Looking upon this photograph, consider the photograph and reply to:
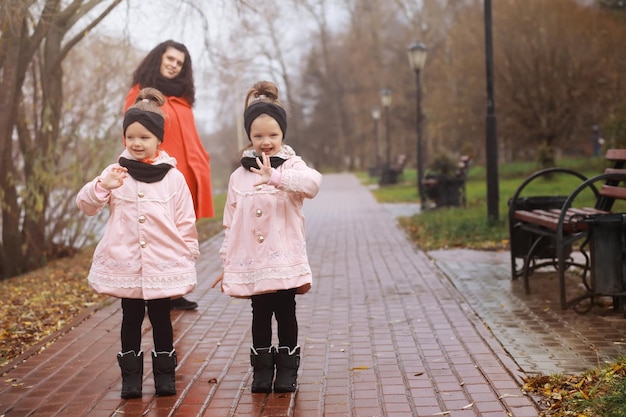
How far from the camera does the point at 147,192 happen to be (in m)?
4.53

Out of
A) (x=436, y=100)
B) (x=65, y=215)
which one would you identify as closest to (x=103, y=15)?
(x=65, y=215)

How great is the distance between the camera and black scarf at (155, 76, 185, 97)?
20.4 feet

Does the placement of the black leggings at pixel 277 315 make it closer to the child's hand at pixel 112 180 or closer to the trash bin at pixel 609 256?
the child's hand at pixel 112 180

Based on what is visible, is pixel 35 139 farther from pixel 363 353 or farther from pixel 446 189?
pixel 446 189

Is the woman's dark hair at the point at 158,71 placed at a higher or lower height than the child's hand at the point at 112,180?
higher

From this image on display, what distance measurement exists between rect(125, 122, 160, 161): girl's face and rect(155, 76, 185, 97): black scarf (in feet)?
5.62

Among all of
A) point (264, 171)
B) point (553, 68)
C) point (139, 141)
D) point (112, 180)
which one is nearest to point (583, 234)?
point (264, 171)

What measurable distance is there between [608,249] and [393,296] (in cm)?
202

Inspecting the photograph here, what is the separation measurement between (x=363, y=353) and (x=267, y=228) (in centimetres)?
135

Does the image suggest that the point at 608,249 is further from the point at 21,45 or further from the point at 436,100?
the point at 436,100

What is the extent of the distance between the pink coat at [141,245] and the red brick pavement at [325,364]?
0.59 m

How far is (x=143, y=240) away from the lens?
4.47 metres

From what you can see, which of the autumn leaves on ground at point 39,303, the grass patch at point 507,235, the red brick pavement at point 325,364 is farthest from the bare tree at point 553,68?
the red brick pavement at point 325,364

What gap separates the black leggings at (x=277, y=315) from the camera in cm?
463
